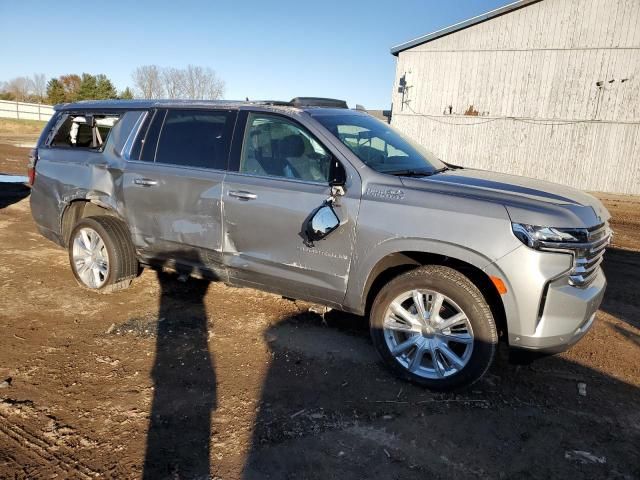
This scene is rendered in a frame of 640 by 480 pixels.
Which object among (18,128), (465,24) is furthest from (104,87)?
(465,24)

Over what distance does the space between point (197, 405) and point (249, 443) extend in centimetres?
55

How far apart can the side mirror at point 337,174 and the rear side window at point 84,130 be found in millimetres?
2610

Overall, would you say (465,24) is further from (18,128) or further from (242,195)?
(18,128)

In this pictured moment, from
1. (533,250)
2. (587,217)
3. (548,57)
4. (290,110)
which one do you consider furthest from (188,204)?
(548,57)

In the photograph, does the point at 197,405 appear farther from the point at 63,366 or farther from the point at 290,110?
the point at 290,110

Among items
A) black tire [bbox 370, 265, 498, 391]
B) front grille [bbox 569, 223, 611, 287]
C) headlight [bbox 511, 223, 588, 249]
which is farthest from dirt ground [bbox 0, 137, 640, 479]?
headlight [bbox 511, 223, 588, 249]

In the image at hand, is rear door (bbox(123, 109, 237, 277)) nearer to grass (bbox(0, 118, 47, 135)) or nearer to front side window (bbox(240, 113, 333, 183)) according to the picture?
front side window (bbox(240, 113, 333, 183))

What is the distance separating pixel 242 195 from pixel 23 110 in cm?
5113

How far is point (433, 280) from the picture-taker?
10.8 feet

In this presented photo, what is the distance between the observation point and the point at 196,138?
173 inches

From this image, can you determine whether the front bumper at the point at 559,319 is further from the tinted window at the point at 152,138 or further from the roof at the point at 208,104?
the tinted window at the point at 152,138

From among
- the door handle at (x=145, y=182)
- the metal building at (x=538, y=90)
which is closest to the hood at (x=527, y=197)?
the door handle at (x=145, y=182)

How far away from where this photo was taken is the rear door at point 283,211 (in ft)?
12.0

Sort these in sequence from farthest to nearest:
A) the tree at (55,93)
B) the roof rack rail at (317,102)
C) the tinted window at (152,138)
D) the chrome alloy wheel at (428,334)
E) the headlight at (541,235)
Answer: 1. the tree at (55,93)
2. the tinted window at (152,138)
3. the roof rack rail at (317,102)
4. the chrome alloy wheel at (428,334)
5. the headlight at (541,235)
